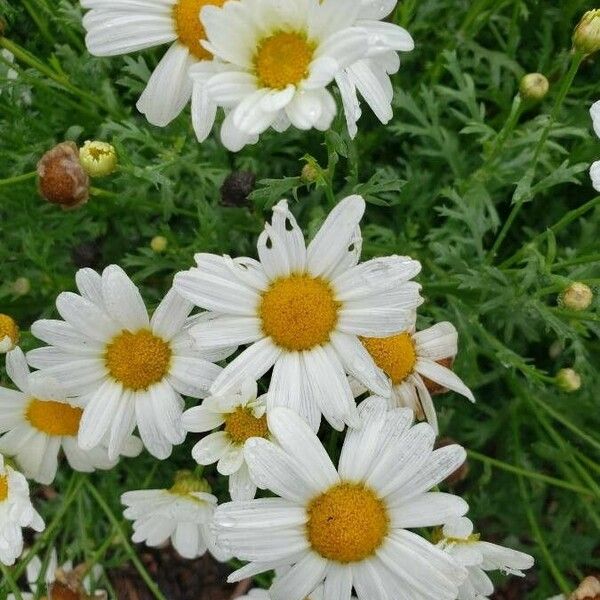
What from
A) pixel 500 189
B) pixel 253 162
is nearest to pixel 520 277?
pixel 500 189

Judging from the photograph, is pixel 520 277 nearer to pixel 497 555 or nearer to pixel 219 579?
pixel 497 555

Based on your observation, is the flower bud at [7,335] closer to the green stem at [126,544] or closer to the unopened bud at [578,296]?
the green stem at [126,544]

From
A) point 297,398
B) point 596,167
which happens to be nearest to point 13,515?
point 297,398

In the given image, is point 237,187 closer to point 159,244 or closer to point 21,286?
point 159,244

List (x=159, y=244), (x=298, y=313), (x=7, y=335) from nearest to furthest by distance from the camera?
(x=298, y=313), (x=7, y=335), (x=159, y=244)

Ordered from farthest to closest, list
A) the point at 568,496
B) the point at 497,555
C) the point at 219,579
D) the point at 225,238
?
the point at 219,579 < the point at 568,496 < the point at 225,238 < the point at 497,555

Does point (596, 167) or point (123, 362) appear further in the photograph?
point (123, 362)

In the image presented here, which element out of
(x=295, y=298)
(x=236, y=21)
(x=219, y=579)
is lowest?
(x=219, y=579)
